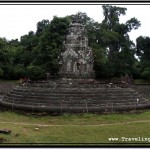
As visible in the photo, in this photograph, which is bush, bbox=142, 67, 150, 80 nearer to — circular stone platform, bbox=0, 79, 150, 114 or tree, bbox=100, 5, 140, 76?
tree, bbox=100, 5, 140, 76

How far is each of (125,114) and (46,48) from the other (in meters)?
26.6

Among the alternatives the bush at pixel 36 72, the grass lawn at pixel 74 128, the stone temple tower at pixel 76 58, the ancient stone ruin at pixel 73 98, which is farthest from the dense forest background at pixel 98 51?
the grass lawn at pixel 74 128

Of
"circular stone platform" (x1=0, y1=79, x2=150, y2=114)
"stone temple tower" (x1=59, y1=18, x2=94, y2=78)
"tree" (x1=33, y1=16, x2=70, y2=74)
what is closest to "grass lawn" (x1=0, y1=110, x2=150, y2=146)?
"circular stone platform" (x1=0, y1=79, x2=150, y2=114)

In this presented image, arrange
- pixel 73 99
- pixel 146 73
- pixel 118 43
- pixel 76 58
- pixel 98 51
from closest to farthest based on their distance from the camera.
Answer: pixel 73 99 < pixel 76 58 < pixel 98 51 < pixel 146 73 < pixel 118 43

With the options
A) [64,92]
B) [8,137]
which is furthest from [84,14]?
[8,137]

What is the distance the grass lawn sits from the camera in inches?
709

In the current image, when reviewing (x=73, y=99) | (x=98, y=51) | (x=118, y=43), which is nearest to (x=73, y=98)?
(x=73, y=99)

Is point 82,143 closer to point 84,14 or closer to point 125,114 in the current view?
point 125,114

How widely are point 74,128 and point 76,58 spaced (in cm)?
1523

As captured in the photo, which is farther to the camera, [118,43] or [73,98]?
[118,43]

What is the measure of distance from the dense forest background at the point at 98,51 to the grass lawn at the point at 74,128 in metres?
23.5

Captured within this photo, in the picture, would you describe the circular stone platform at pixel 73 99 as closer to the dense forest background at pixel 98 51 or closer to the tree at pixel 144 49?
the dense forest background at pixel 98 51

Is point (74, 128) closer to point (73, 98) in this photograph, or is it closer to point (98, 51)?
point (73, 98)

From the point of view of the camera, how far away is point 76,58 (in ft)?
116
